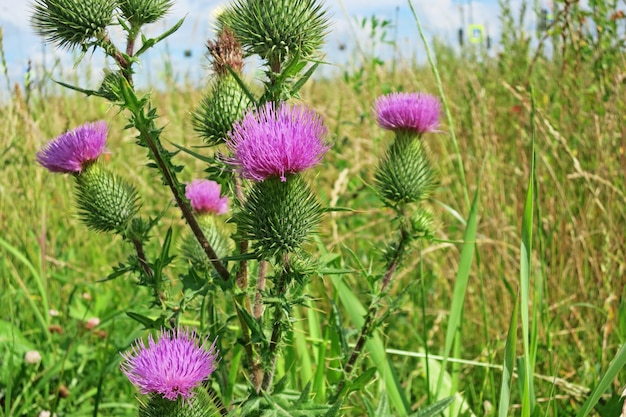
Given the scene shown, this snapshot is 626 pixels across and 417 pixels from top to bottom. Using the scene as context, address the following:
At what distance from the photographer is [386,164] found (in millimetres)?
2369

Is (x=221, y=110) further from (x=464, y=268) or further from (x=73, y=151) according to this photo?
(x=464, y=268)

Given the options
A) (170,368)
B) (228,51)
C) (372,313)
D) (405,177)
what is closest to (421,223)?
(405,177)

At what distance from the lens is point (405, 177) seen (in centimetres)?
229

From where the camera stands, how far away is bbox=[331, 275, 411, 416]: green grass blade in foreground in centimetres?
217

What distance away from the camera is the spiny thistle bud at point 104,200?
2.04 m

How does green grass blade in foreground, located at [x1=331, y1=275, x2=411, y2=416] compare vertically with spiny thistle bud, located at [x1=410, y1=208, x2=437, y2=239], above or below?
below

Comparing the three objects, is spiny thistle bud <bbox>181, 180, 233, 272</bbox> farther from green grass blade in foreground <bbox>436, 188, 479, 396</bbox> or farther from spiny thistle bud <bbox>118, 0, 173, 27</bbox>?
green grass blade in foreground <bbox>436, 188, 479, 396</bbox>

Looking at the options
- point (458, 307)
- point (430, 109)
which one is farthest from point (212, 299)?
point (430, 109)

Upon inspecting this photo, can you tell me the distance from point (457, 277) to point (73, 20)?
5.42 ft

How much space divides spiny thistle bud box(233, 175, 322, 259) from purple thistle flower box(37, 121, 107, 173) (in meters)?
0.79

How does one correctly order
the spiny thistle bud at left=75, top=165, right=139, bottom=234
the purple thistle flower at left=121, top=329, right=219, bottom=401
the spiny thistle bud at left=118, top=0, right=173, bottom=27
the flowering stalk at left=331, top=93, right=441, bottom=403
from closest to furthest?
the purple thistle flower at left=121, top=329, right=219, bottom=401 < the spiny thistle bud at left=118, top=0, right=173, bottom=27 < the spiny thistle bud at left=75, top=165, right=139, bottom=234 < the flowering stalk at left=331, top=93, right=441, bottom=403

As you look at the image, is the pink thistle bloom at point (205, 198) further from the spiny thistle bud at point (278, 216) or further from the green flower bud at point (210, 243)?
the spiny thistle bud at point (278, 216)

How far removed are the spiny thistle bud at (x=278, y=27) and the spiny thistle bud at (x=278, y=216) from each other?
0.41m

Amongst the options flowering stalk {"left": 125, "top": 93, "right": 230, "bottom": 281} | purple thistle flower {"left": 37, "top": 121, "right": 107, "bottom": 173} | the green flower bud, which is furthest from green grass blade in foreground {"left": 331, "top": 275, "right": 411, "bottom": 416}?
purple thistle flower {"left": 37, "top": 121, "right": 107, "bottom": 173}
